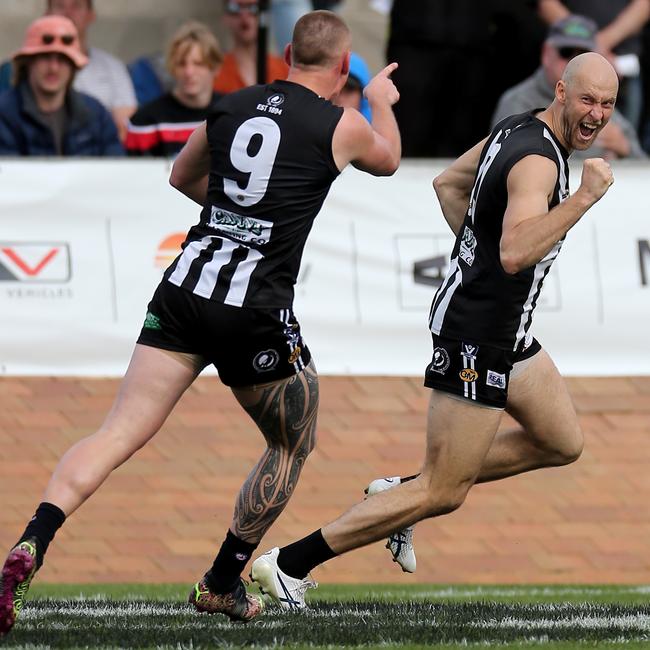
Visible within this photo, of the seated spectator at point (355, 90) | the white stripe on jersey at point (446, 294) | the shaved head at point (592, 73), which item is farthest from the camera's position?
the seated spectator at point (355, 90)

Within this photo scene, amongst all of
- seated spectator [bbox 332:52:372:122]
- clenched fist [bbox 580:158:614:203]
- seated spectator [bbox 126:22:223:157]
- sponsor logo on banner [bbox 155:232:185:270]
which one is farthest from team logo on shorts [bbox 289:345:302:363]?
seated spectator [bbox 126:22:223:157]

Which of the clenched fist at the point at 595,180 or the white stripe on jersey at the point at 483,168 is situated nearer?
the clenched fist at the point at 595,180

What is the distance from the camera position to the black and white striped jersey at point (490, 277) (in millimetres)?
6082

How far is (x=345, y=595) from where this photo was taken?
8086mm

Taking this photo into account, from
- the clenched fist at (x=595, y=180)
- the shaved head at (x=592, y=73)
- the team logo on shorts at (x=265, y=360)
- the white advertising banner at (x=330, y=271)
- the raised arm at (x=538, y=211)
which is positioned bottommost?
the white advertising banner at (x=330, y=271)

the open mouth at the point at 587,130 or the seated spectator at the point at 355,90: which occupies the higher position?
the open mouth at the point at 587,130

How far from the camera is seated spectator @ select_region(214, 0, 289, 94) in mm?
11047

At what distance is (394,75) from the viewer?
1065 centimetres

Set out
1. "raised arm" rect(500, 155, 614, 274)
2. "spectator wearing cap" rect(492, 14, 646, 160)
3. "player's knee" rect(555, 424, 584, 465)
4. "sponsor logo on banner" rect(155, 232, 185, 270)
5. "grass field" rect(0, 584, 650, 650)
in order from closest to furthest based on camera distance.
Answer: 1. "raised arm" rect(500, 155, 614, 274)
2. "grass field" rect(0, 584, 650, 650)
3. "player's knee" rect(555, 424, 584, 465)
4. "sponsor logo on banner" rect(155, 232, 185, 270)
5. "spectator wearing cap" rect(492, 14, 646, 160)

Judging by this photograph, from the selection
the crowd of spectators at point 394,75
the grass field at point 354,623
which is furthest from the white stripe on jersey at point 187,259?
the crowd of spectators at point 394,75

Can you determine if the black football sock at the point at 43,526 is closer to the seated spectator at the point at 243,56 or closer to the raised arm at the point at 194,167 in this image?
the raised arm at the point at 194,167

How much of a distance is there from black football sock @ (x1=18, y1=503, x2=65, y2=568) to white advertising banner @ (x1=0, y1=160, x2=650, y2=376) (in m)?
3.64

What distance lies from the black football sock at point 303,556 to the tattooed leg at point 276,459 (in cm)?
16

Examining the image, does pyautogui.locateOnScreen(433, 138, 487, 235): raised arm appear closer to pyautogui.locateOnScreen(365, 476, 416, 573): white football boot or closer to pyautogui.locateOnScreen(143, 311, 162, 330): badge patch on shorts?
pyautogui.locateOnScreen(365, 476, 416, 573): white football boot
